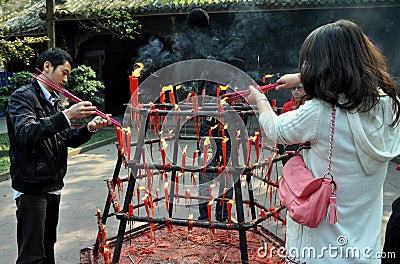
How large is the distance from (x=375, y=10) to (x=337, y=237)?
30.2ft

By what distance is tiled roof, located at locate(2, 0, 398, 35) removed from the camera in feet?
28.7

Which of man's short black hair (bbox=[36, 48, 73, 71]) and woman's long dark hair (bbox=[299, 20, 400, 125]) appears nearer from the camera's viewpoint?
woman's long dark hair (bbox=[299, 20, 400, 125])

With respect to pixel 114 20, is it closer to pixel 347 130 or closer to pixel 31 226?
pixel 31 226

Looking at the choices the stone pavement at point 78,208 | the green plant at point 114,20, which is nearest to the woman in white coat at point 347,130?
the stone pavement at point 78,208

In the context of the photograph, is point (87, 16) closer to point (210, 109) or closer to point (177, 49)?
point (177, 49)

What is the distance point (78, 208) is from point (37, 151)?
257 centimetres

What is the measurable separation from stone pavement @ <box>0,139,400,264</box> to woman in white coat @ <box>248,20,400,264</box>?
2434 mm

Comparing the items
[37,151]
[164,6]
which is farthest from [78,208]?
[164,6]

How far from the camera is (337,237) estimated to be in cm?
147

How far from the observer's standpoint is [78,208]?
459 centimetres

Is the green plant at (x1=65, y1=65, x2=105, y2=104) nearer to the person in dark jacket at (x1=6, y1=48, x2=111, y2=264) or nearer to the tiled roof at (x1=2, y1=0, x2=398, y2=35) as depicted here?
the tiled roof at (x1=2, y1=0, x2=398, y2=35)

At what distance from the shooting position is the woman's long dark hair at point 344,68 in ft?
4.43

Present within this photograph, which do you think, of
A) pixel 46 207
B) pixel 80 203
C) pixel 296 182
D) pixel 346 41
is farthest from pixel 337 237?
pixel 80 203

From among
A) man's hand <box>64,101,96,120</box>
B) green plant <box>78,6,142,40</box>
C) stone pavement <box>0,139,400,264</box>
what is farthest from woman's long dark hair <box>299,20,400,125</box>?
green plant <box>78,6,142,40</box>
